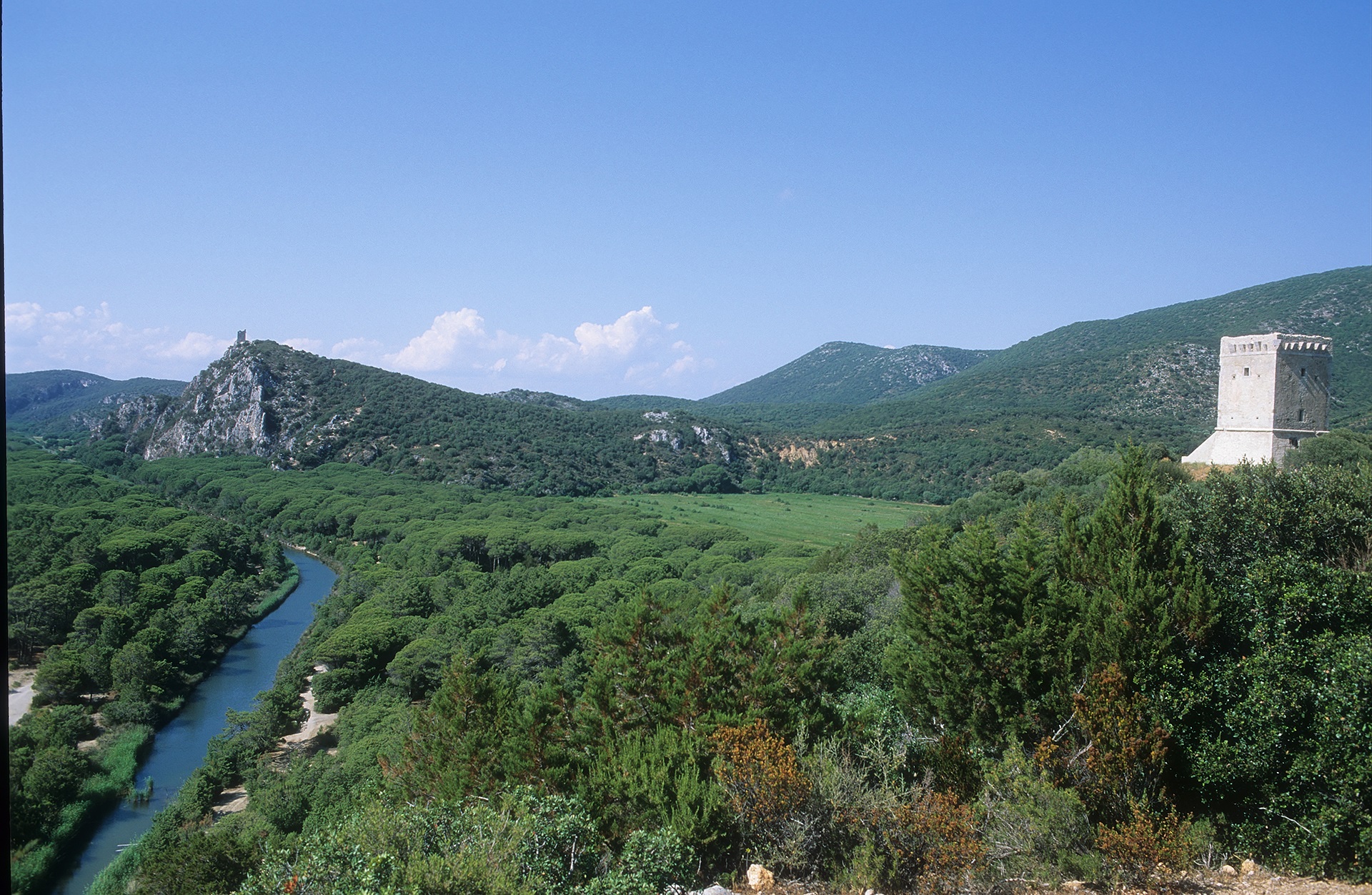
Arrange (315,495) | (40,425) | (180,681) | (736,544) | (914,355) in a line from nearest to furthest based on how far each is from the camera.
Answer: (180,681) < (736,544) < (315,495) < (40,425) < (914,355)

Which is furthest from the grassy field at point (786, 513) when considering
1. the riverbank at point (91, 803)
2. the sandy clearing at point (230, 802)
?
the riverbank at point (91, 803)

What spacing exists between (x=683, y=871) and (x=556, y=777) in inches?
117

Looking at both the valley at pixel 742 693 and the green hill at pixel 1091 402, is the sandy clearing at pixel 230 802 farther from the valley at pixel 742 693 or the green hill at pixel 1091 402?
the green hill at pixel 1091 402

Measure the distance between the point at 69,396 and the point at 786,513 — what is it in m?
134

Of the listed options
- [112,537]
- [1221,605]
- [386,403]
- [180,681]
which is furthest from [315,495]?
[1221,605]

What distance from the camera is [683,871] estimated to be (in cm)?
878

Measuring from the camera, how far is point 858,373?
579 feet

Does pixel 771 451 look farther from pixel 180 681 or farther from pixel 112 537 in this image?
pixel 180 681

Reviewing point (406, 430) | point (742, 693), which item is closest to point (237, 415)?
point (406, 430)

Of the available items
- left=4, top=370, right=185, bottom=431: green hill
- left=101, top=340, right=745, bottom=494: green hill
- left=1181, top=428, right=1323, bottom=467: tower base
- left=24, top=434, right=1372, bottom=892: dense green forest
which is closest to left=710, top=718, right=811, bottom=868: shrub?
left=24, top=434, right=1372, bottom=892: dense green forest

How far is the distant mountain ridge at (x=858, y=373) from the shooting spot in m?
167

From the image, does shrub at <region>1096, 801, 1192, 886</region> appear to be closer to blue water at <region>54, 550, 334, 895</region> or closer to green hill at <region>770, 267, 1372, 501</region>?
blue water at <region>54, 550, 334, 895</region>

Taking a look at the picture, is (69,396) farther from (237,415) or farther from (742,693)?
(742,693)

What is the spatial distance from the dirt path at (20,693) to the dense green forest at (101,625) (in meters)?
0.68
